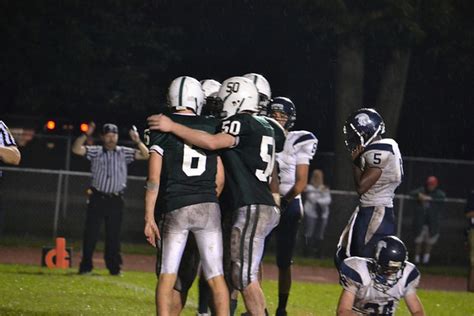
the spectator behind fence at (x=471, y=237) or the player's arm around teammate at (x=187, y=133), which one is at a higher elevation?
the player's arm around teammate at (x=187, y=133)

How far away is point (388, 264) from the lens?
7.55 metres

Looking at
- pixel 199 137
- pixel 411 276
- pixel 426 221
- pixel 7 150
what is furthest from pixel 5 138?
pixel 426 221

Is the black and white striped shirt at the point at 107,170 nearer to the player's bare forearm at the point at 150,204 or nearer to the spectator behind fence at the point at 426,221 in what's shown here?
the player's bare forearm at the point at 150,204

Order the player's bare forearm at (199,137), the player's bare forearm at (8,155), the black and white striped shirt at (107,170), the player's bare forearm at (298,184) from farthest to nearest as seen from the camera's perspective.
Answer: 1. the black and white striped shirt at (107,170)
2. the player's bare forearm at (298,184)
3. the player's bare forearm at (8,155)
4. the player's bare forearm at (199,137)

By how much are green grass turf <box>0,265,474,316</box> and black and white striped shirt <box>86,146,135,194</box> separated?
1.12 meters

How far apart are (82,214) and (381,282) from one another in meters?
15.3

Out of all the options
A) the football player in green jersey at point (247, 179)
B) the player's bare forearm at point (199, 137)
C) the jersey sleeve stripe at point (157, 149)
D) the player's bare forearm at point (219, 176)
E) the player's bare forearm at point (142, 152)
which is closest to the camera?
the player's bare forearm at point (199, 137)

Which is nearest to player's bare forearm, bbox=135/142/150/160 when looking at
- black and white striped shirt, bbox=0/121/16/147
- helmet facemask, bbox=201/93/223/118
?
helmet facemask, bbox=201/93/223/118

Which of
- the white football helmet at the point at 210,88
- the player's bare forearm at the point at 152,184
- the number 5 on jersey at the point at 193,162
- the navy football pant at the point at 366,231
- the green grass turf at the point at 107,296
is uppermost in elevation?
the white football helmet at the point at 210,88

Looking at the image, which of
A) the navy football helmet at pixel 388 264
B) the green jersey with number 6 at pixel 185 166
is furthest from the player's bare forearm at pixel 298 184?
the navy football helmet at pixel 388 264

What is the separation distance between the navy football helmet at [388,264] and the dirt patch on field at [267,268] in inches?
334

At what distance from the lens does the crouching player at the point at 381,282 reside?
758 centimetres

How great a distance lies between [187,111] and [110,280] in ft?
19.1

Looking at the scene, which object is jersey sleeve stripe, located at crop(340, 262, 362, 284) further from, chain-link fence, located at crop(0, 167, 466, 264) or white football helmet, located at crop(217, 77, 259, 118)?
chain-link fence, located at crop(0, 167, 466, 264)
